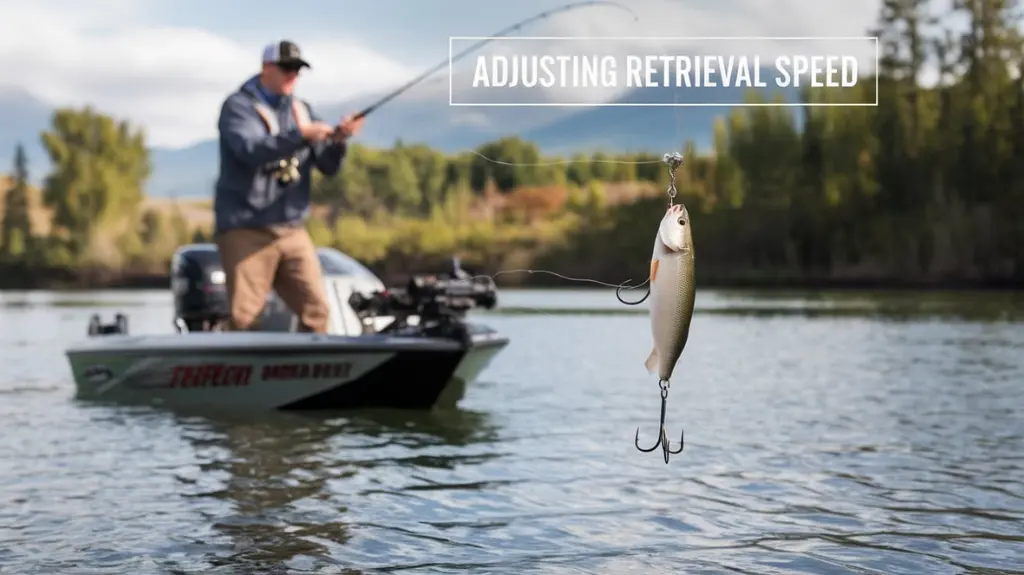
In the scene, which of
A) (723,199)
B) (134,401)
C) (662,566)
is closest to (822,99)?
(723,199)

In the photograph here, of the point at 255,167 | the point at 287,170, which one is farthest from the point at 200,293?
the point at 287,170

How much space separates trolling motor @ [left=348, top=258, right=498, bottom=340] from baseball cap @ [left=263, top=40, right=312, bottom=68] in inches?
85.1

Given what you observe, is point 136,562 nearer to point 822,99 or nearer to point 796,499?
point 796,499

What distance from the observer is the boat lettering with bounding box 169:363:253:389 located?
1193 cm

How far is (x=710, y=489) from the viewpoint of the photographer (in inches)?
340

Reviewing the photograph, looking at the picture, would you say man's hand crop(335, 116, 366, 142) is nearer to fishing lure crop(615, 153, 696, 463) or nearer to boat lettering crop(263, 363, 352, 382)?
boat lettering crop(263, 363, 352, 382)

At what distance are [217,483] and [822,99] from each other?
7288 cm

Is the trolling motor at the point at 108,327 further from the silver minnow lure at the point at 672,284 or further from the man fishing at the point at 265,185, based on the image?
the silver minnow lure at the point at 672,284

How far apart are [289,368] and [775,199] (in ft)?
249

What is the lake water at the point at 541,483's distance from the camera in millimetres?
6781

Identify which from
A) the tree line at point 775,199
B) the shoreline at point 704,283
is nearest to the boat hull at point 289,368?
the tree line at point 775,199

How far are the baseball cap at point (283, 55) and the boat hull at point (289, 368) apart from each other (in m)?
2.29

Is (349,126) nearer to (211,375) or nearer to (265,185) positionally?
(265,185)

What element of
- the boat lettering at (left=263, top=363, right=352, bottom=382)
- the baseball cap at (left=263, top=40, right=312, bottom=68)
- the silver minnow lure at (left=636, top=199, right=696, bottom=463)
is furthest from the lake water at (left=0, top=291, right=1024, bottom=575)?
the baseball cap at (left=263, top=40, right=312, bottom=68)
